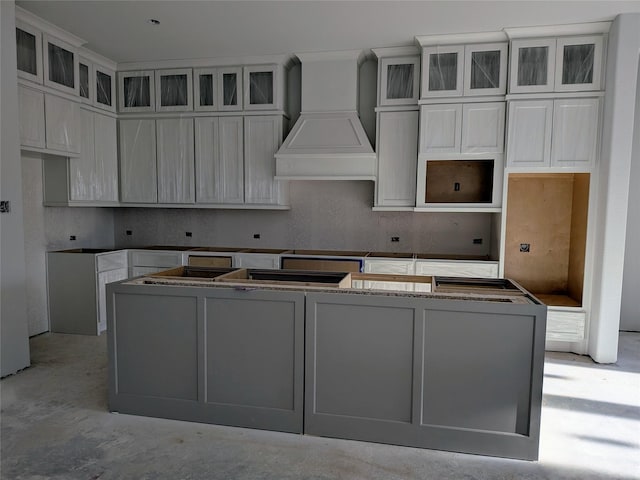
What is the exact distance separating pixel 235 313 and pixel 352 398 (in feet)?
2.76

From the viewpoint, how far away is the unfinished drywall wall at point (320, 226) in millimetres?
4770

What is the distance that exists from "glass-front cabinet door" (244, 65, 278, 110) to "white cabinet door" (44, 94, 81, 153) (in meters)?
1.70

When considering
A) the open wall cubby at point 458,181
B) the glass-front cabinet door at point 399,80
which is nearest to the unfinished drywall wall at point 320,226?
the open wall cubby at point 458,181

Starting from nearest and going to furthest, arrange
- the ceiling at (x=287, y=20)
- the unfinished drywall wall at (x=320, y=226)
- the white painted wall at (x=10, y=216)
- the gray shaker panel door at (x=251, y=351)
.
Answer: the gray shaker panel door at (x=251, y=351) < the white painted wall at (x=10, y=216) < the ceiling at (x=287, y=20) < the unfinished drywall wall at (x=320, y=226)

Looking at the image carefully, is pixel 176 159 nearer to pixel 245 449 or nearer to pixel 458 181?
pixel 458 181

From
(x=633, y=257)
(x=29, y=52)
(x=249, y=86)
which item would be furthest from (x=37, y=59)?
(x=633, y=257)

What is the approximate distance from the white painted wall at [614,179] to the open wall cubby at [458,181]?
991mm

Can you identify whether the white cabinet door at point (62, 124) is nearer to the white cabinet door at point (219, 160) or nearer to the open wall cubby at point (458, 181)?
the white cabinet door at point (219, 160)

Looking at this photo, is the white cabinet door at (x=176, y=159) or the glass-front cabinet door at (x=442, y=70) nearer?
the glass-front cabinet door at (x=442, y=70)

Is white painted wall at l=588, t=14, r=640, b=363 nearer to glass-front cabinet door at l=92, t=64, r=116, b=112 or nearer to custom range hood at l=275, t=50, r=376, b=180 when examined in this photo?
custom range hood at l=275, t=50, r=376, b=180

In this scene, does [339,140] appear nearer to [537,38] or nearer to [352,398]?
[537,38]

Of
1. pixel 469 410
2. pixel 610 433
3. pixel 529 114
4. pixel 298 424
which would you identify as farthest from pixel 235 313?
pixel 529 114

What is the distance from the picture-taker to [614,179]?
12.0 feet

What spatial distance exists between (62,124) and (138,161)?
101 centimetres
